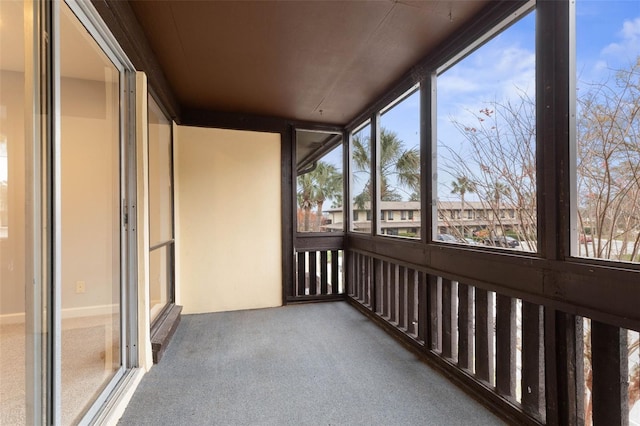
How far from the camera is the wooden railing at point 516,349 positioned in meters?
1.27

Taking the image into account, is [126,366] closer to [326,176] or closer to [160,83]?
[160,83]

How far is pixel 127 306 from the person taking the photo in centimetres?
206

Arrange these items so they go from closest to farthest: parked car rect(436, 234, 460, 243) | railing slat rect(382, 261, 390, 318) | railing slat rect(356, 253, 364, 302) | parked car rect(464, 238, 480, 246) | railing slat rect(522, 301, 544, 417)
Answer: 1. railing slat rect(522, 301, 544, 417)
2. parked car rect(464, 238, 480, 246)
3. parked car rect(436, 234, 460, 243)
4. railing slat rect(382, 261, 390, 318)
5. railing slat rect(356, 253, 364, 302)

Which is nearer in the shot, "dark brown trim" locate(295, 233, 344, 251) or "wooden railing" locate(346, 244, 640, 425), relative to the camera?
"wooden railing" locate(346, 244, 640, 425)

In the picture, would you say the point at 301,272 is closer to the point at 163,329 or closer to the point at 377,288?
the point at 377,288

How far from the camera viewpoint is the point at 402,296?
2.81 meters

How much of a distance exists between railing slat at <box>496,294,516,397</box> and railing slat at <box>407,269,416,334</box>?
85 centimetres

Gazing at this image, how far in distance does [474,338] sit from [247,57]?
2669 mm

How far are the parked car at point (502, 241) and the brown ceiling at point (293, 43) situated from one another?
1.39m

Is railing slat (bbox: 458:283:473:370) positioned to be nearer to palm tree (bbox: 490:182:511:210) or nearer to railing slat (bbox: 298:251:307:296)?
palm tree (bbox: 490:182:511:210)

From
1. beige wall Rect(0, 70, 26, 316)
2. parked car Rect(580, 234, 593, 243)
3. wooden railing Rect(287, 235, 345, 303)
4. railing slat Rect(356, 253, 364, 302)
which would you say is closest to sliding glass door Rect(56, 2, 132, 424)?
beige wall Rect(0, 70, 26, 316)

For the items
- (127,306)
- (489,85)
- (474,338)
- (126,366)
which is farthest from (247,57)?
(474,338)

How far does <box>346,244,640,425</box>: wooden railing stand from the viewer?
127 cm

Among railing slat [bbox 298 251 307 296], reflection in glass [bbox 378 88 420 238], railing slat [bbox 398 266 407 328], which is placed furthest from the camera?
railing slat [bbox 298 251 307 296]
